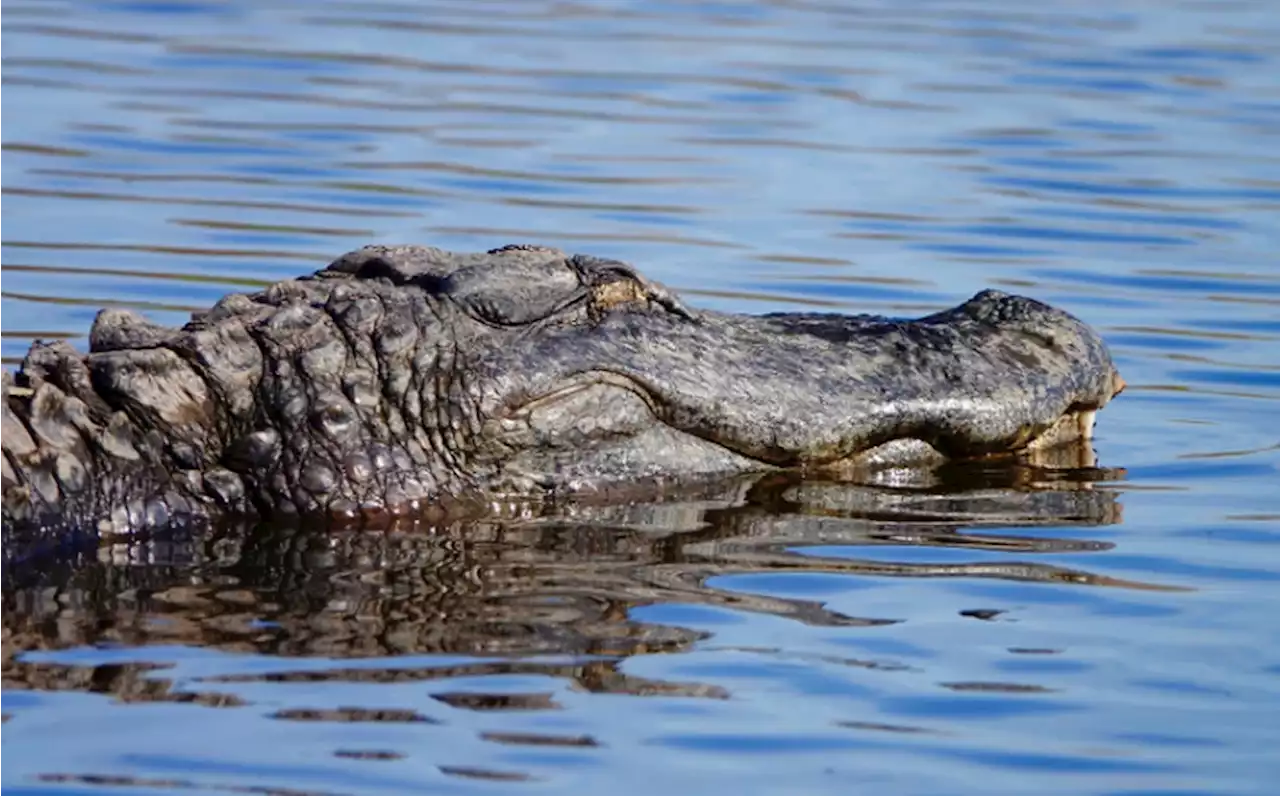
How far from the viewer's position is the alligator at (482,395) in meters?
6.61

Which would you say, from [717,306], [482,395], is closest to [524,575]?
[482,395]

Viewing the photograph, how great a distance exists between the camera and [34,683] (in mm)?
5348

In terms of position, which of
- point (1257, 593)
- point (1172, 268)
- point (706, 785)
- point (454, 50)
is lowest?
point (706, 785)

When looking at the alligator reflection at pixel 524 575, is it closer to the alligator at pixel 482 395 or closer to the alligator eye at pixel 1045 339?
the alligator at pixel 482 395

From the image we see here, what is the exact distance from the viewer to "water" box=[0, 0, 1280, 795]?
516 cm

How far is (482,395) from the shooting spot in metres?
6.93

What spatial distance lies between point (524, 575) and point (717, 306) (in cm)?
388

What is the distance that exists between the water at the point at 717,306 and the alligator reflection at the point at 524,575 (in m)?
0.02

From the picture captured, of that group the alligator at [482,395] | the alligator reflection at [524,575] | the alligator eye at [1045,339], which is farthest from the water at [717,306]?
the alligator eye at [1045,339]

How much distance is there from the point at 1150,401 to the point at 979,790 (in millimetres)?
4281

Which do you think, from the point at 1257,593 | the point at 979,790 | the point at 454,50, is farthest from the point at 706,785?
the point at 454,50

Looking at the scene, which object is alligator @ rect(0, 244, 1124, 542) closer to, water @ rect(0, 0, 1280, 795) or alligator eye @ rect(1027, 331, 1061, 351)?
alligator eye @ rect(1027, 331, 1061, 351)

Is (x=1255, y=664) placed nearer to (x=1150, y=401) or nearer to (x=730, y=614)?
(x=730, y=614)

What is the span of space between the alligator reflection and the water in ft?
0.06
